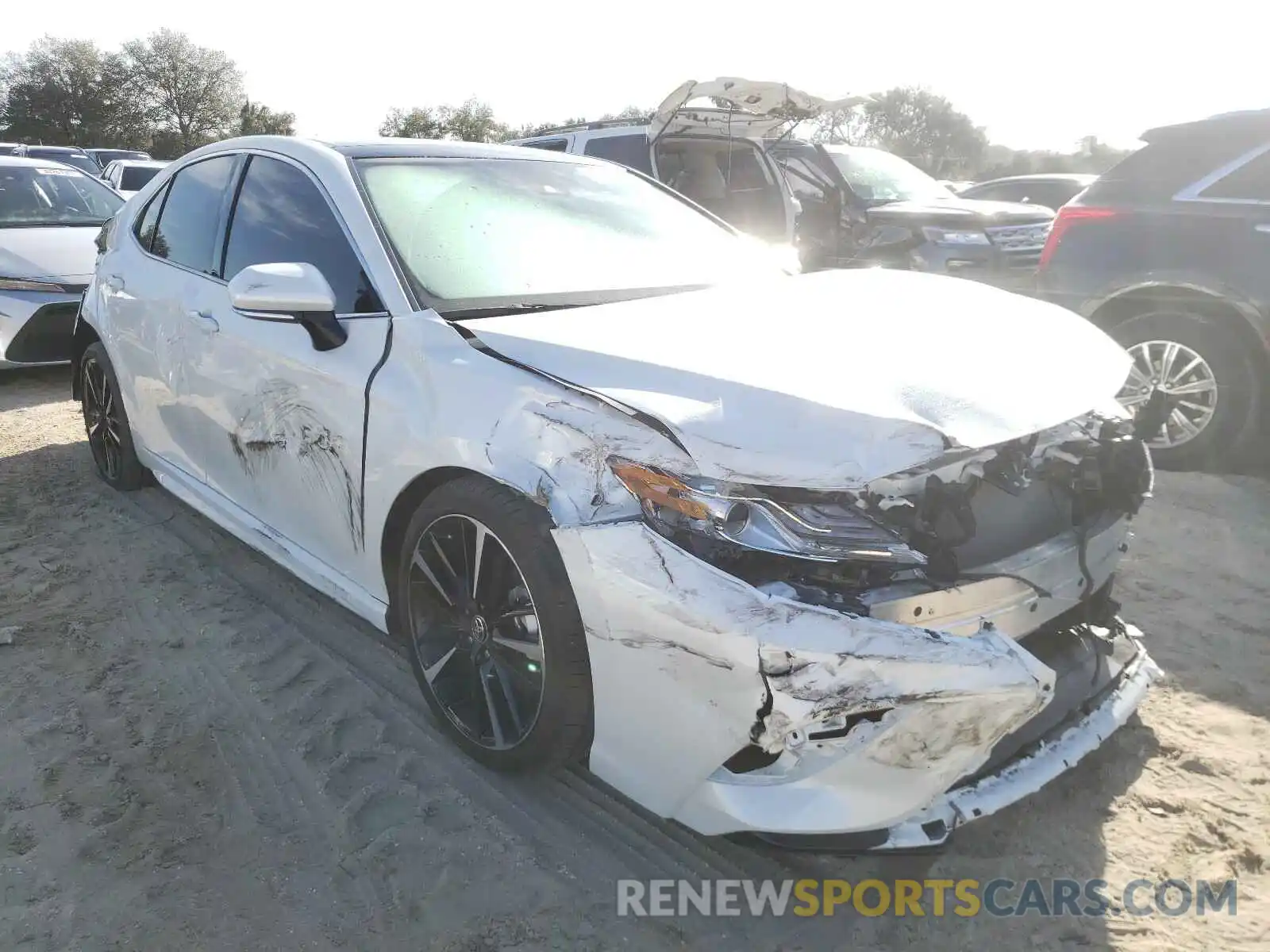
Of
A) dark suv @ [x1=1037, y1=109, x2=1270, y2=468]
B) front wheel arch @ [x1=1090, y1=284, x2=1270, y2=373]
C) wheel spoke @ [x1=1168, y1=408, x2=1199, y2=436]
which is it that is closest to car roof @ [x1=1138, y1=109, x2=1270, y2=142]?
dark suv @ [x1=1037, y1=109, x2=1270, y2=468]

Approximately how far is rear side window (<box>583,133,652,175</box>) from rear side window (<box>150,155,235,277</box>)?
4190mm

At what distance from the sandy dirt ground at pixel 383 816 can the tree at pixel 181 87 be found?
56266mm

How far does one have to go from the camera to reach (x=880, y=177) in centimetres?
986

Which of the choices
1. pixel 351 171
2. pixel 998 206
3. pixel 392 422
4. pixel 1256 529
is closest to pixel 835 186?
pixel 998 206

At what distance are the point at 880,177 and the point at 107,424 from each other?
26.5ft

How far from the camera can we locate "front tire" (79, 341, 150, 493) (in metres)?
4.42

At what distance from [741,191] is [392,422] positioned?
646 cm

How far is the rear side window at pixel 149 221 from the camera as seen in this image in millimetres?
4082

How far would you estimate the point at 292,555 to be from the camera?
310 cm

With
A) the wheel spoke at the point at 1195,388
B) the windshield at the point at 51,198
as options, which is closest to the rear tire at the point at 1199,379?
the wheel spoke at the point at 1195,388

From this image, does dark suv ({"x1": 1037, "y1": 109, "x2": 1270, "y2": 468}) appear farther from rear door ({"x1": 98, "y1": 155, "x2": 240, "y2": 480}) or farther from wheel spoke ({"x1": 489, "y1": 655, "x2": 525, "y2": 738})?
rear door ({"x1": 98, "y1": 155, "x2": 240, "y2": 480})

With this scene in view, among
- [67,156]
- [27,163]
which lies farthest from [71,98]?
[27,163]

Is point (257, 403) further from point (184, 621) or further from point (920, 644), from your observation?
point (920, 644)

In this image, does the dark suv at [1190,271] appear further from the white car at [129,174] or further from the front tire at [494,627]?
the white car at [129,174]
